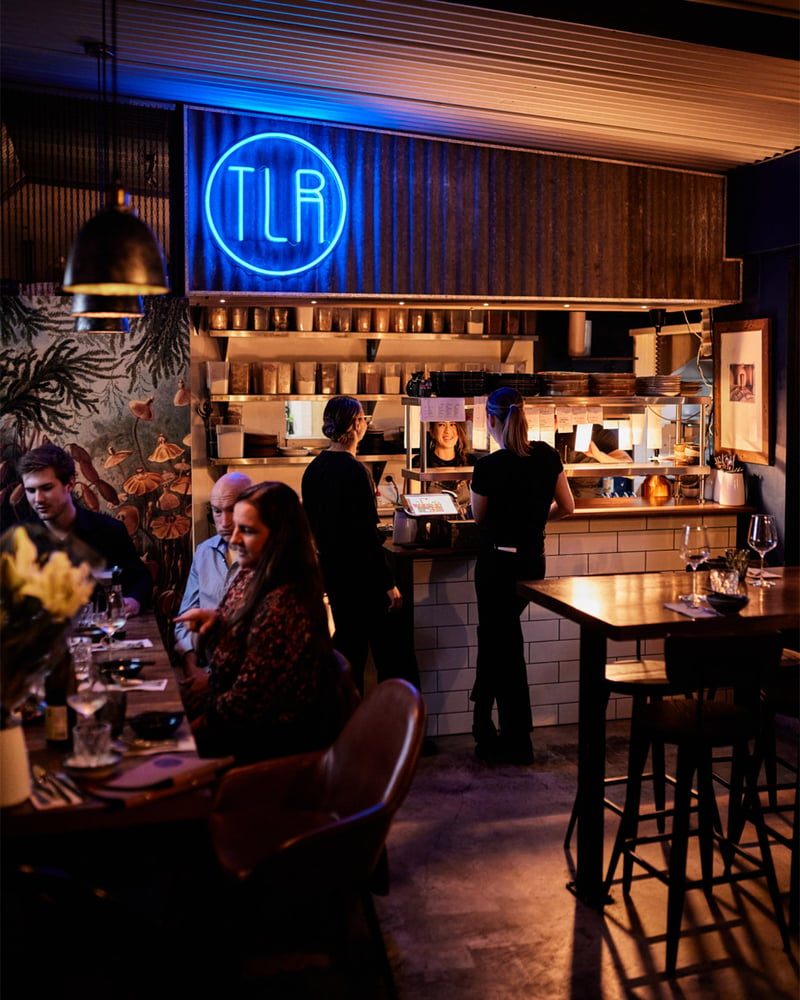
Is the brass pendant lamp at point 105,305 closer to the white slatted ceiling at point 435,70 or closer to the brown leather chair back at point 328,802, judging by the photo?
the white slatted ceiling at point 435,70

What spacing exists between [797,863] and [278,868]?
2.07m

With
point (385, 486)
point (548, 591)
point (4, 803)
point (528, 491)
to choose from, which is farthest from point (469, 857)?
point (385, 486)

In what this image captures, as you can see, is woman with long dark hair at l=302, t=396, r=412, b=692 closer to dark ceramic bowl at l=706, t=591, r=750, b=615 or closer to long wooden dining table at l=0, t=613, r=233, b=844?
dark ceramic bowl at l=706, t=591, r=750, b=615

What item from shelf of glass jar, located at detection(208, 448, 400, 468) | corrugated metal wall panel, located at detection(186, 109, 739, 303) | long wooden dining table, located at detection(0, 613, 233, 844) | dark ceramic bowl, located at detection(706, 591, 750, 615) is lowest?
long wooden dining table, located at detection(0, 613, 233, 844)

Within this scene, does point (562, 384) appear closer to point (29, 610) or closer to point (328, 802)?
point (328, 802)

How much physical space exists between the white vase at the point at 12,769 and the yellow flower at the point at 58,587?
30cm

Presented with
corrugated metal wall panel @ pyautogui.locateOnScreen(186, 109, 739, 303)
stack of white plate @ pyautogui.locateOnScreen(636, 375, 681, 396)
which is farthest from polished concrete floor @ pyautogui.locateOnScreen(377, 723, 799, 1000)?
corrugated metal wall panel @ pyautogui.locateOnScreen(186, 109, 739, 303)

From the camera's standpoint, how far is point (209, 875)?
2869 mm

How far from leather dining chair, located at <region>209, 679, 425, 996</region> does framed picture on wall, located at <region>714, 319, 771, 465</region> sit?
4.24 metres

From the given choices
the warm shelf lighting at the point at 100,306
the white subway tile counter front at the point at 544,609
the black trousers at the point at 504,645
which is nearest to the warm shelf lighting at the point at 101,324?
the warm shelf lighting at the point at 100,306

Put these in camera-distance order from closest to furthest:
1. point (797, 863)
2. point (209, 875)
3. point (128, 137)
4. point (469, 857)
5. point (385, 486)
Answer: point (209, 875)
point (797, 863)
point (469, 857)
point (128, 137)
point (385, 486)

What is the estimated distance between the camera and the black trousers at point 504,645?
18.0 feet

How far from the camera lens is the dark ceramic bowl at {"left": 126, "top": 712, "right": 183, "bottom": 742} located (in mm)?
2877

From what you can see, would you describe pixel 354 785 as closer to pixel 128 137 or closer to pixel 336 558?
pixel 336 558
